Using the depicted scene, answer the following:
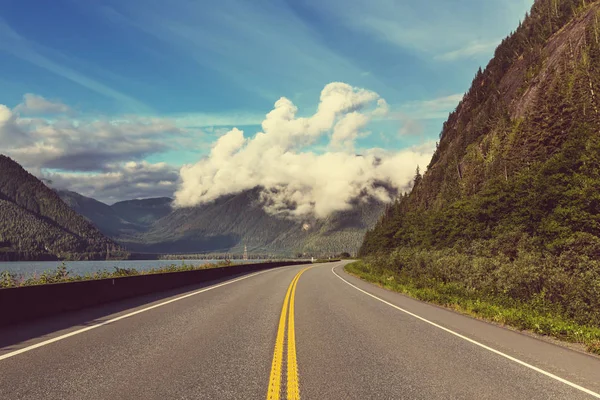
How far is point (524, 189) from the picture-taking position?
1585 inches

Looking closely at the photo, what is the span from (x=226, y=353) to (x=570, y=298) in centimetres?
1177

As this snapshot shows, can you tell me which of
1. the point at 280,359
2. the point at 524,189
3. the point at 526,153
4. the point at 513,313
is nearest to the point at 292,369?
the point at 280,359

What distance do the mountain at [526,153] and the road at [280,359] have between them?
73.4 ft

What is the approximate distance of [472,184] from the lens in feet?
261

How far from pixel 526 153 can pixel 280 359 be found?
68.3 m

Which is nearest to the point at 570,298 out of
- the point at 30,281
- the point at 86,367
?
the point at 86,367

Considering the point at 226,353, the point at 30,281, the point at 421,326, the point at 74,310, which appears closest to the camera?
the point at 226,353

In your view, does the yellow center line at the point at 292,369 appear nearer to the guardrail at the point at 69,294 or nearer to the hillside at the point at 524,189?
the hillside at the point at 524,189

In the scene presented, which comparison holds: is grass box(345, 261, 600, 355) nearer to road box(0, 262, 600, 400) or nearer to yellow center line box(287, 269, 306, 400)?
road box(0, 262, 600, 400)

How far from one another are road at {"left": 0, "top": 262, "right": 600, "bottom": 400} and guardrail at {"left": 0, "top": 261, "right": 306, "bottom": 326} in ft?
1.94

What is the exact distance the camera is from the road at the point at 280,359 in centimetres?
523

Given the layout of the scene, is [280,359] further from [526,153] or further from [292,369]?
[526,153]

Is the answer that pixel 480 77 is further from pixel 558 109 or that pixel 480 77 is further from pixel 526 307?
pixel 526 307

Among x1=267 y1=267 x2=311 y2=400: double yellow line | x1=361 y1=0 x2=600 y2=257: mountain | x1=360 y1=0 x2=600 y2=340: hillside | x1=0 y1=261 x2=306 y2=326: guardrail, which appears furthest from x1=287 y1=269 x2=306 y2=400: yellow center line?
x1=361 y1=0 x2=600 y2=257: mountain
